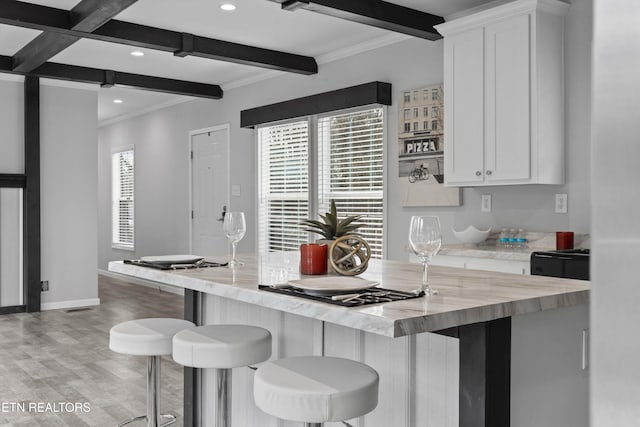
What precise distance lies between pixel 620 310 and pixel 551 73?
3864 mm

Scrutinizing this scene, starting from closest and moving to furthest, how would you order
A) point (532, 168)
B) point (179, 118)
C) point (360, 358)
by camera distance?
1. point (360, 358)
2. point (532, 168)
3. point (179, 118)

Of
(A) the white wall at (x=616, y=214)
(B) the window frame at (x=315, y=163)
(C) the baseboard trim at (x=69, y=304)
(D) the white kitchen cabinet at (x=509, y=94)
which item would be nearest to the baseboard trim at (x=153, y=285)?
(C) the baseboard trim at (x=69, y=304)

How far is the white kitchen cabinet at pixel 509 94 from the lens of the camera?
12.2 ft

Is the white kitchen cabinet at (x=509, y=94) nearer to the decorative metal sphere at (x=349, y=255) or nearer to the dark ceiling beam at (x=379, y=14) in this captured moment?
the dark ceiling beam at (x=379, y=14)

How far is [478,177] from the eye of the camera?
3998 millimetres

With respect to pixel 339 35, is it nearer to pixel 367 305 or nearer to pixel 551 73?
pixel 551 73

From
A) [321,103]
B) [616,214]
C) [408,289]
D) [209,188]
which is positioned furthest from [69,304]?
[616,214]

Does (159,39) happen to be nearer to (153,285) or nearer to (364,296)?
(364,296)

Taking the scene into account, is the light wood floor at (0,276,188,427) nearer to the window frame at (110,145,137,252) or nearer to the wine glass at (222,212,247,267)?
the wine glass at (222,212,247,267)

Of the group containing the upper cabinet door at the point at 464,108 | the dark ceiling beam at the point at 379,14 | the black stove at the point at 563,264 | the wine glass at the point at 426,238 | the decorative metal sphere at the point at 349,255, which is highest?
the dark ceiling beam at the point at 379,14

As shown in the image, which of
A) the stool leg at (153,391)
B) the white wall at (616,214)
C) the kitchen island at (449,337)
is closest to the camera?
the white wall at (616,214)

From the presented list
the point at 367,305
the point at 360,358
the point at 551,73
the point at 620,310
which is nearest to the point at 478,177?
the point at 551,73

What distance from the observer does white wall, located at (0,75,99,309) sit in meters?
6.37

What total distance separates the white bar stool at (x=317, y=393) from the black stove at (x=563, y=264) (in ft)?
6.06
